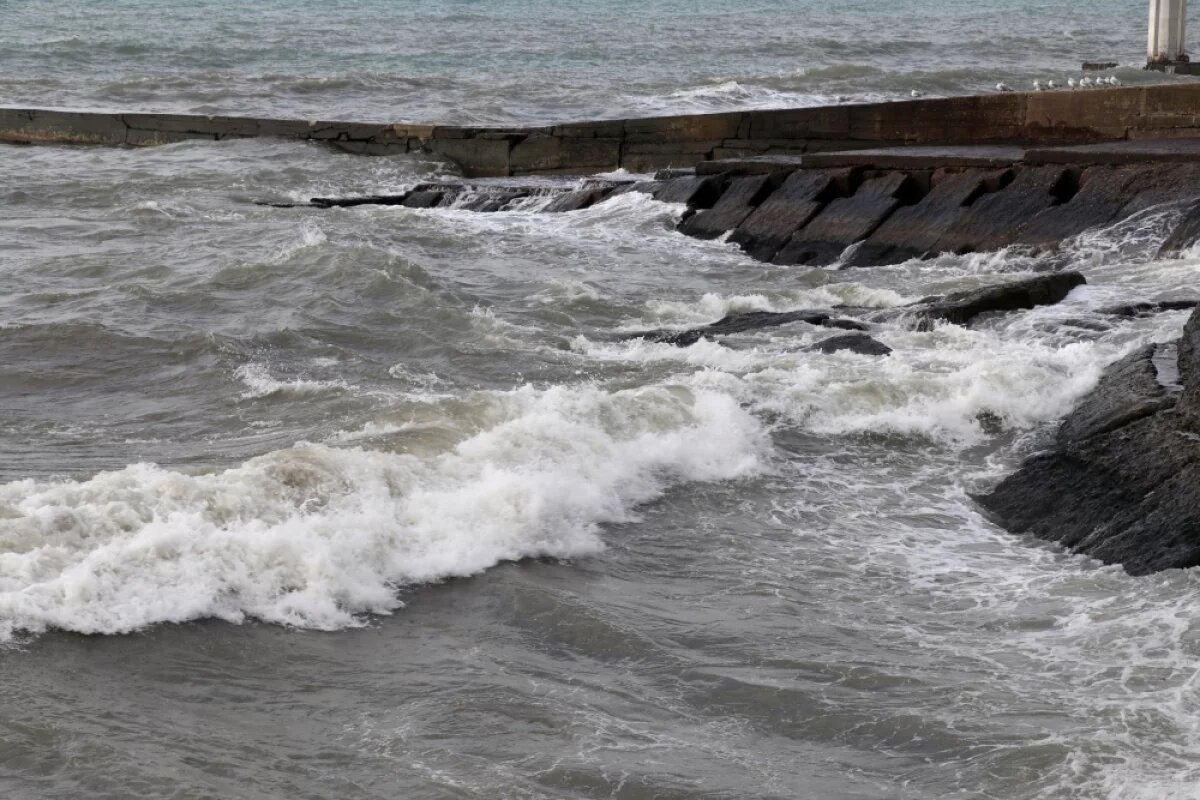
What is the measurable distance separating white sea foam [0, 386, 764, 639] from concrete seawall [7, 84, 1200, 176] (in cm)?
903

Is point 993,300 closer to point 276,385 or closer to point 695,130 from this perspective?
point 276,385

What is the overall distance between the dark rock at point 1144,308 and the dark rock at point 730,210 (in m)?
5.36

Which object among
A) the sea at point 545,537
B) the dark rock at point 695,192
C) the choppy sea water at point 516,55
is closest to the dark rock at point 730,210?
the dark rock at point 695,192

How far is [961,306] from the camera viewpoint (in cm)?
1074

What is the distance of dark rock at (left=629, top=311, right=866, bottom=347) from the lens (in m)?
10.9

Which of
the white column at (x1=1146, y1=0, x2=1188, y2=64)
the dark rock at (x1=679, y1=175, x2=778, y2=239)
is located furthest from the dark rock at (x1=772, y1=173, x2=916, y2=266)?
the white column at (x1=1146, y1=0, x2=1188, y2=64)

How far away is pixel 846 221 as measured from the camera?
568 inches

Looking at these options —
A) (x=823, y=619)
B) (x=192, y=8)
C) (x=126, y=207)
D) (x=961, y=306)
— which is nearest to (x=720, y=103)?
(x=126, y=207)

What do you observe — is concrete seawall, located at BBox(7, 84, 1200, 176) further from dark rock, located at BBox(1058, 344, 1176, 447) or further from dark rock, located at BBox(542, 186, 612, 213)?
dark rock, located at BBox(1058, 344, 1176, 447)

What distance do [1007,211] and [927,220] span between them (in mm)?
714

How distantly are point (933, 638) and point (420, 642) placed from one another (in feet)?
6.42

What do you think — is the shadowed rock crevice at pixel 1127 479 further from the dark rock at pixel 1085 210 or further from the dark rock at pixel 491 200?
the dark rock at pixel 491 200

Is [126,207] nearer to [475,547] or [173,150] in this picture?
[173,150]

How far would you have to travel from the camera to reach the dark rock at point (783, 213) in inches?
578
